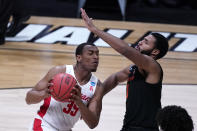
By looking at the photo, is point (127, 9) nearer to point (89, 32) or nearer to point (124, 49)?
point (89, 32)

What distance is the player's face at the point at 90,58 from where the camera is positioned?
495 centimetres

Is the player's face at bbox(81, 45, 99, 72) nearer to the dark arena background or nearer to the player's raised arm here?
the player's raised arm

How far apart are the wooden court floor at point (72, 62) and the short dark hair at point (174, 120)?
3248mm

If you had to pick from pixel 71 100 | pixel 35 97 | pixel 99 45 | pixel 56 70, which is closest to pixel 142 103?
pixel 71 100

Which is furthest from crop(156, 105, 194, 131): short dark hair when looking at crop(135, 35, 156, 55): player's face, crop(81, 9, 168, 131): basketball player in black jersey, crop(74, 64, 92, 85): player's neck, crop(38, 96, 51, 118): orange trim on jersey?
crop(38, 96, 51, 118): orange trim on jersey

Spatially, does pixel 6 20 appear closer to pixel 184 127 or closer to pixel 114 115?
pixel 114 115

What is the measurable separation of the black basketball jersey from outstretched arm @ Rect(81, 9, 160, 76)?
0.23 meters

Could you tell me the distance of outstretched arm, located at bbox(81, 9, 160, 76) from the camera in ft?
15.1

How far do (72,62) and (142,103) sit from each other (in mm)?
4574

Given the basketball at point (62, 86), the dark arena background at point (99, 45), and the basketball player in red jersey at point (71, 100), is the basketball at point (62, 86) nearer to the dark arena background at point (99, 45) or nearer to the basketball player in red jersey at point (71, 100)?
the basketball player in red jersey at point (71, 100)

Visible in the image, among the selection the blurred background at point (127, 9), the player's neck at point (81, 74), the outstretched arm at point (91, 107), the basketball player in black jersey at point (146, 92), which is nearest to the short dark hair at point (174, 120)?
the outstretched arm at point (91, 107)

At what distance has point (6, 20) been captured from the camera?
1039cm

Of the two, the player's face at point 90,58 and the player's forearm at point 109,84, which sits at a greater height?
the player's face at point 90,58

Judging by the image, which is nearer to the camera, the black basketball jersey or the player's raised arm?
the player's raised arm
